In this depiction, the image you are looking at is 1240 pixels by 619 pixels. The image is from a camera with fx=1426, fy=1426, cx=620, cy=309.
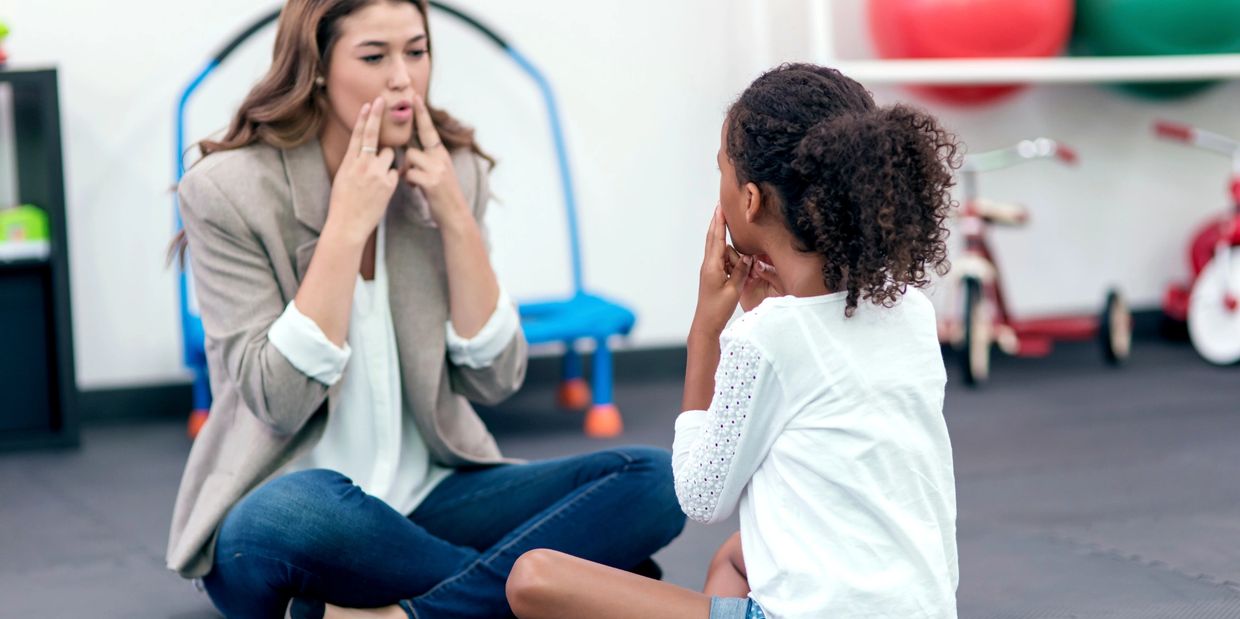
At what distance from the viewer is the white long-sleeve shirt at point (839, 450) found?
4.18 feet

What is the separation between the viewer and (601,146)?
384 cm

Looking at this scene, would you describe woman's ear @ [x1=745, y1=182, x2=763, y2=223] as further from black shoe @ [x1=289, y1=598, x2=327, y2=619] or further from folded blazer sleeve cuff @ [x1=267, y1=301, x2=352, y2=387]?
black shoe @ [x1=289, y1=598, x2=327, y2=619]

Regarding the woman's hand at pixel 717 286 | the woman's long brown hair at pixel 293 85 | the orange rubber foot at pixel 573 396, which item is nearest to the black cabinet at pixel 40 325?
the orange rubber foot at pixel 573 396

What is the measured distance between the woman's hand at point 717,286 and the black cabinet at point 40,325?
218 cm

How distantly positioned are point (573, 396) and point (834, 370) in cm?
233

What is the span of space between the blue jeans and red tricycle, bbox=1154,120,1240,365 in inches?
103

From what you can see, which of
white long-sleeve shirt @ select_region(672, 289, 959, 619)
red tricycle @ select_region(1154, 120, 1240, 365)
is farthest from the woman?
red tricycle @ select_region(1154, 120, 1240, 365)

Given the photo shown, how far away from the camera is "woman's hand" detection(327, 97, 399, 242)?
1.71 meters

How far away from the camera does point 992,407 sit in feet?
11.4

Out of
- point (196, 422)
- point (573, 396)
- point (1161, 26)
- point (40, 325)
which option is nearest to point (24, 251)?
point (40, 325)

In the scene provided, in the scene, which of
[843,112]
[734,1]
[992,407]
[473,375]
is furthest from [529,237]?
[843,112]

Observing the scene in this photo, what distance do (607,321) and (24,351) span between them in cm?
133

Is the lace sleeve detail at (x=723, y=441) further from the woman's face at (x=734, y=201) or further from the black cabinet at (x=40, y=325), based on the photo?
the black cabinet at (x=40, y=325)

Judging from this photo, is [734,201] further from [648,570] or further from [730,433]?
[648,570]
